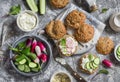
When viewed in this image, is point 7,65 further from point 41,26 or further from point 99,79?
point 99,79

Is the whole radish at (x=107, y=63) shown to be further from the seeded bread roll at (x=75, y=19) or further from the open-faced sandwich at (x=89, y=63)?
the seeded bread roll at (x=75, y=19)

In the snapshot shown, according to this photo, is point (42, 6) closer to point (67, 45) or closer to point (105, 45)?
point (67, 45)

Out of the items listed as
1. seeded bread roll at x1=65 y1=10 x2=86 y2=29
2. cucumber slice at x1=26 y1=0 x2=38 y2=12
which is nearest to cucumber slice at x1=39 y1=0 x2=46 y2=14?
cucumber slice at x1=26 y1=0 x2=38 y2=12

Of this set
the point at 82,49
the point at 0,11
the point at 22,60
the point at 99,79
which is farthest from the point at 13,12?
the point at 99,79

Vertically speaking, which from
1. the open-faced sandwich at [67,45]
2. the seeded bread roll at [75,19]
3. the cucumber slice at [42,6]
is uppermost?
the cucumber slice at [42,6]

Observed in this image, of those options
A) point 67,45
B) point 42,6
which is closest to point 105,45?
point 67,45

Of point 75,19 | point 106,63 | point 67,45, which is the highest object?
point 75,19

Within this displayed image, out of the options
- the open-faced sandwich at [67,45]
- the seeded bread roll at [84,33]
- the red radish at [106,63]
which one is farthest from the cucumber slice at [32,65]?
the red radish at [106,63]
